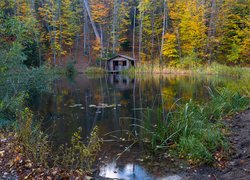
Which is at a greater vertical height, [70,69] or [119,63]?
[119,63]

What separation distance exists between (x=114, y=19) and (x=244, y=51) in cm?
1601

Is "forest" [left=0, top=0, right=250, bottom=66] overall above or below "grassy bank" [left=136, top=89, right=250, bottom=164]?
above

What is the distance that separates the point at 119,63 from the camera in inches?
1120

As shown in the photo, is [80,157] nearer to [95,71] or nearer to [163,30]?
[95,71]

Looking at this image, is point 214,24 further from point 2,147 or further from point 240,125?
point 2,147

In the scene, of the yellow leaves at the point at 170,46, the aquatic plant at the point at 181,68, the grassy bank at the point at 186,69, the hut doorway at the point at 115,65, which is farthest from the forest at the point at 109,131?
the yellow leaves at the point at 170,46

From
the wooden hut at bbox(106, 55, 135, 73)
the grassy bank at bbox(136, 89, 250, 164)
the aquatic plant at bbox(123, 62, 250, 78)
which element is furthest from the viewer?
the wooden hut at bbox(106, 55, 135, 73)

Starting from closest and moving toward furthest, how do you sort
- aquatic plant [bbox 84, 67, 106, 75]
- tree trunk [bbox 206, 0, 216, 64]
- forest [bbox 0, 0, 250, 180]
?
forest [bbox 0, 0, 250, 180] < tree trunk [bbox 206, 0, 216, 64] < aquatic plant [bbox 84, 67, 106, 75]

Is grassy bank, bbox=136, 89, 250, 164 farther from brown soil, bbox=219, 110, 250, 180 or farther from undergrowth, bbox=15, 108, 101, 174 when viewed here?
undergrowth, bbox=15, 108, 101, 174

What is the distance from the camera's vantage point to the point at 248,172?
304 cm

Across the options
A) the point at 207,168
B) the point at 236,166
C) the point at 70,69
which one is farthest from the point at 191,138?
the point at 70,69

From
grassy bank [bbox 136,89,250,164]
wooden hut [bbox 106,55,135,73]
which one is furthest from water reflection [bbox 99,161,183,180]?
wooden hut [bbox 106,55,135,73]

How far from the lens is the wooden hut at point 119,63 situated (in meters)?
27.4

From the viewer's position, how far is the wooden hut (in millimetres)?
27438
